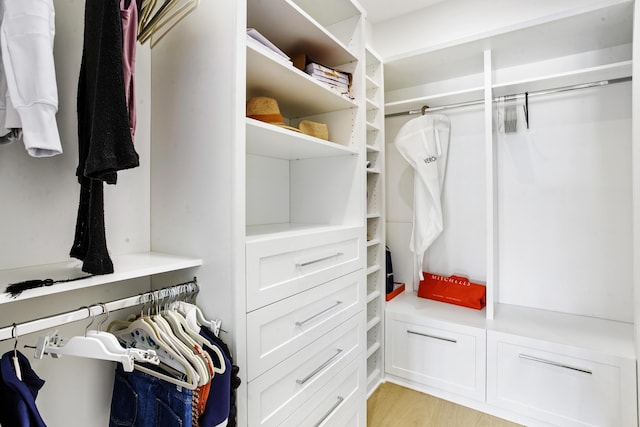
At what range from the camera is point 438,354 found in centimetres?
214

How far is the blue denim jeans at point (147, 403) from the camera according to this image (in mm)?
830

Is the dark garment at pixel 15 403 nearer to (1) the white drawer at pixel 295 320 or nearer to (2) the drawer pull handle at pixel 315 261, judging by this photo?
(1) the white drawer at pixel 295 320

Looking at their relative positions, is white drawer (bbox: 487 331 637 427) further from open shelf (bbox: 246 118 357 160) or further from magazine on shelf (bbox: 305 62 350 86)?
magazine on shelf (bbox: 305 62 350 86)

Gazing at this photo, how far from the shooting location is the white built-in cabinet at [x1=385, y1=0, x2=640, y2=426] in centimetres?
177

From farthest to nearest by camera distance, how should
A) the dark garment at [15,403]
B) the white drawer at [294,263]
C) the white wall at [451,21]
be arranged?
the white wall at [451,21] < the white drawer at [294,263] < the dark garment at [15,403]

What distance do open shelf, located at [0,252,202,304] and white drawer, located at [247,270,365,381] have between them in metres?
0.30

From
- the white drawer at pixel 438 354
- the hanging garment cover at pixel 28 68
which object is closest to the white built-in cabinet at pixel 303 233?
the hanging garment cover at pixel 28 68

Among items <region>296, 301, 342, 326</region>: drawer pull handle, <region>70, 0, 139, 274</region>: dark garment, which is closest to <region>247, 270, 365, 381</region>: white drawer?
<region>296, 301, 342, 326</region>: drawer pull handle

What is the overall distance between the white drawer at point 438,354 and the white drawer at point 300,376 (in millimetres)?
724

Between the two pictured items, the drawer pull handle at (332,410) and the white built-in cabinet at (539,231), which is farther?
the white built-in cabinet at (539,231)

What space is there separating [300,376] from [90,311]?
0.78m

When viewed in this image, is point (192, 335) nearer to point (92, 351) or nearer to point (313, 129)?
point (92, 351)

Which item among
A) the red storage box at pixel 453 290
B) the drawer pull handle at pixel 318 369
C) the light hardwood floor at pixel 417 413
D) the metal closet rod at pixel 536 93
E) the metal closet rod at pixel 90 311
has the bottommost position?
the light hardwood floor at pixel 417 413

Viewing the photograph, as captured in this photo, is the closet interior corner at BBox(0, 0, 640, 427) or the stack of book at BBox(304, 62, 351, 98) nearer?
the closet interior corner at BBox(0, 0, 640, 427)
